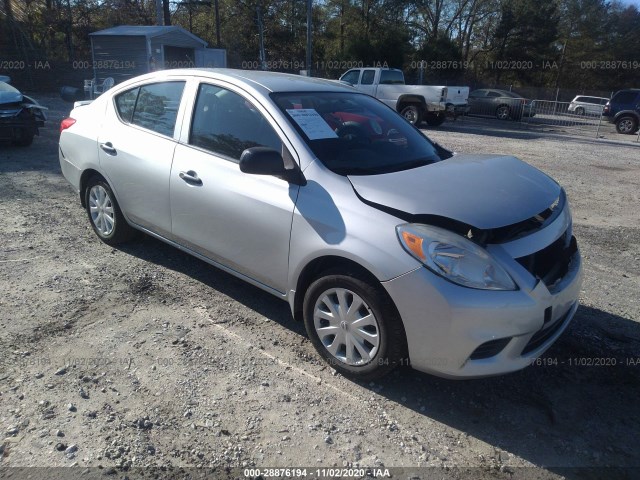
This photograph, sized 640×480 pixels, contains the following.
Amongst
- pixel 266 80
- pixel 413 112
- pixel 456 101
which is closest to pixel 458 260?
pixel 266 80

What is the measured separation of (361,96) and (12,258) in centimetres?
356

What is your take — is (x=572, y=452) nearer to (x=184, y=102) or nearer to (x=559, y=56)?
(x=184, y=102)

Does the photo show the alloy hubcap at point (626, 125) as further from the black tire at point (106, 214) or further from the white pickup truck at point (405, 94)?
the black tire at point (106, 214)

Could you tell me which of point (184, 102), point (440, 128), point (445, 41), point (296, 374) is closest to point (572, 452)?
point (296, 374)

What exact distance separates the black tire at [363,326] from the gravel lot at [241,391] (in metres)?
0.14

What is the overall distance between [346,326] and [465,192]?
3.52ft

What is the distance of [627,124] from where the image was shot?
20.5 metres

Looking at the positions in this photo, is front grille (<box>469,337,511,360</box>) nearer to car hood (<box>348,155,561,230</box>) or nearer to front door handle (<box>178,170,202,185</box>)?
car hood (<box>348,155,561,230</box>)

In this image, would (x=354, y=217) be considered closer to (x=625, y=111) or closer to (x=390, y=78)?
(x=390, y=78)

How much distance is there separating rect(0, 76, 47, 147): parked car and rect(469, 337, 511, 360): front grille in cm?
985

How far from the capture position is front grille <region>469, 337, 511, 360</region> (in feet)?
8.63

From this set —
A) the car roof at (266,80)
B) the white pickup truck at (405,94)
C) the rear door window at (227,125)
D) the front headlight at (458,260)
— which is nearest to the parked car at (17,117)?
the car roof at (266,80)

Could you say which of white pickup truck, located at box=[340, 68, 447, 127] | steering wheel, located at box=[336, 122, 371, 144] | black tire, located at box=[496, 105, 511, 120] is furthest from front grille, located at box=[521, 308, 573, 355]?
black tire, located at box=[496, 105, 511, 120]

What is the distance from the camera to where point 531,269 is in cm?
278
